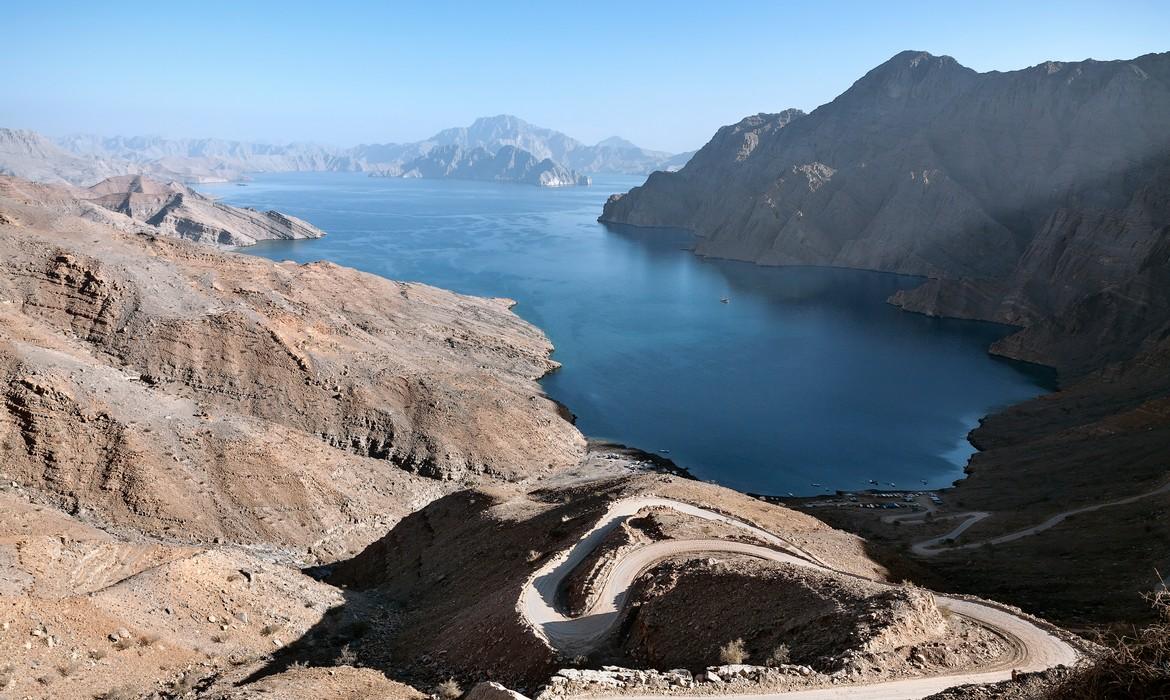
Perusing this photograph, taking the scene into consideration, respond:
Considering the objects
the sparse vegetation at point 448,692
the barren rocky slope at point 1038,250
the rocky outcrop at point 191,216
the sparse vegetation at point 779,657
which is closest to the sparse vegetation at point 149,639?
the sparse vegetation at point 448,692

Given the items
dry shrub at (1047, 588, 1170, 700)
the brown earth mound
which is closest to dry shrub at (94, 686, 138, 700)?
the brown earth mound

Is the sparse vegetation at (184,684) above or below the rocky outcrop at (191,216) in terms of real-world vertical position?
below

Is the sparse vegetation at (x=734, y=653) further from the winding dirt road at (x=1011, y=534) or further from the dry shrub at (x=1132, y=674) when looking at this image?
the winding dirt road at (x=1011, y=534)

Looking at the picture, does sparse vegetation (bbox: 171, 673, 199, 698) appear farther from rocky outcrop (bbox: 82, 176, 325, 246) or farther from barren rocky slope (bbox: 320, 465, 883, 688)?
rocky outcrop (bbox: 82, 176, 325, 246)

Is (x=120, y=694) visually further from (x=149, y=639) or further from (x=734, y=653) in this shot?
(x=734, y=653)

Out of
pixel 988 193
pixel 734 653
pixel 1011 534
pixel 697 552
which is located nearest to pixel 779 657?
pixel 734 653
